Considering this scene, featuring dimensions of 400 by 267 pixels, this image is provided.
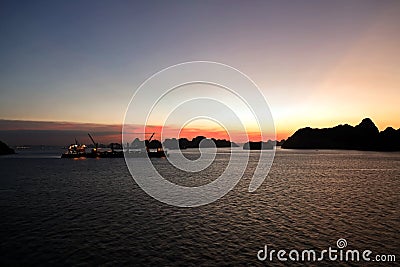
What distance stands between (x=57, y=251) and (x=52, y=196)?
3307cm

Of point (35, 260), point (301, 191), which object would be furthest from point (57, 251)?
point (301, 191)

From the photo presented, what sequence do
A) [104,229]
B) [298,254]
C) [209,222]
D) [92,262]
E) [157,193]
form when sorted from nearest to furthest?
[92,262], [298,254], [104,229], [209,222], [157,193]

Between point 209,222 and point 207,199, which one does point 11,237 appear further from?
point 207,199

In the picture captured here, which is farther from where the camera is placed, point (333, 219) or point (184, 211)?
point (184, 211)

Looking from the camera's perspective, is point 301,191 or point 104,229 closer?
point 104,229

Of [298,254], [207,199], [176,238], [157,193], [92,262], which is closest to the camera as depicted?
[92,262]

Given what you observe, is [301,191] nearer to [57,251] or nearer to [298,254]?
[298,254]

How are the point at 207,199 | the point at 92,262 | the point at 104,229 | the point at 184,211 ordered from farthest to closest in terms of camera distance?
the point at 207,199 → the point at 184,211 → the point at 104,229 → the point at 92,262

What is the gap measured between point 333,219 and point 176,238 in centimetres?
2104

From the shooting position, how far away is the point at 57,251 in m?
24.0

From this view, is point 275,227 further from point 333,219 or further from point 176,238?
point 176,238

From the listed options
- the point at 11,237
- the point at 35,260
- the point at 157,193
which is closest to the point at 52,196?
the point at 157,193

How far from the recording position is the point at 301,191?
59062mm

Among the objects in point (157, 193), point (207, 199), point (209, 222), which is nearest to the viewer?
point (209, 222)
